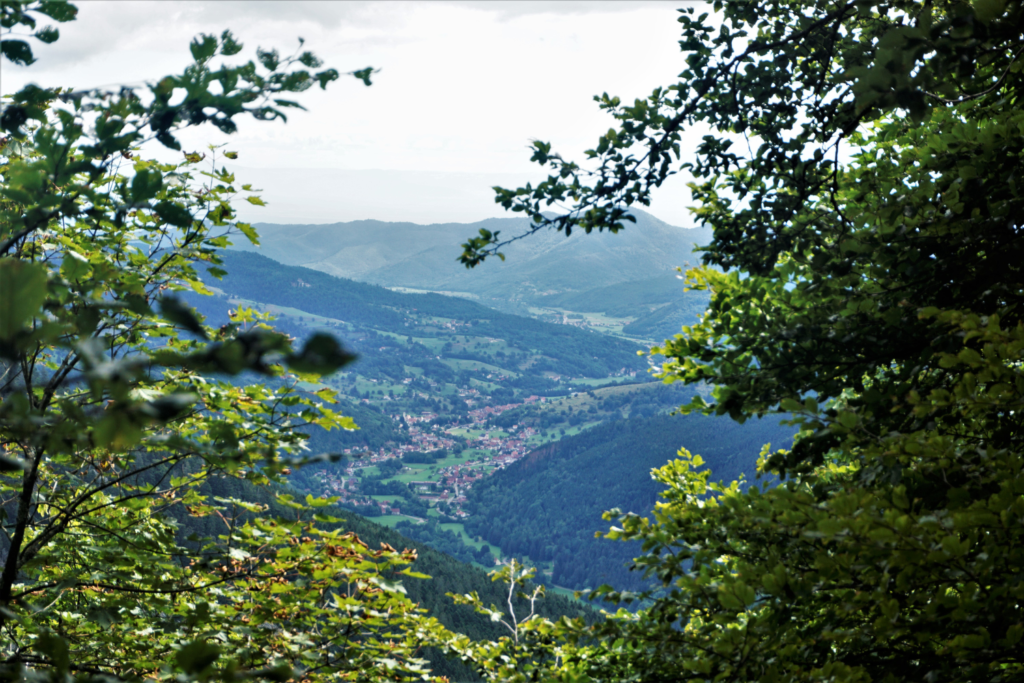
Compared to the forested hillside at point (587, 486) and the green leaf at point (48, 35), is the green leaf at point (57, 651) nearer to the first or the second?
the green leaf at point (48, 35)

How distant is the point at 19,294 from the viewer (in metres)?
0.98

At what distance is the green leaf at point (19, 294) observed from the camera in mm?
967

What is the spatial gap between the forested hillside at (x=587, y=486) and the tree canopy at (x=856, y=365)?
13565 cm

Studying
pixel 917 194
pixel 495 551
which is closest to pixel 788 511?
pixel 917 194

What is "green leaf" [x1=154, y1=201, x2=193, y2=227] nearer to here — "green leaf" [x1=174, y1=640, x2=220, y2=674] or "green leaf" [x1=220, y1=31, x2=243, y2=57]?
"green leaf" [x1=220, y1=31, x2=243, y2=57]

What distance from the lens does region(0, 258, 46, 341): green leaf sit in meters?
0.97

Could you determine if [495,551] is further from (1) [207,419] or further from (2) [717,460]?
(1) [207,419]

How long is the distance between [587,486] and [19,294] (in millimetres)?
177625

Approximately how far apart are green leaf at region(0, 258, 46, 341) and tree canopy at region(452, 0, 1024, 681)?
2464 mm

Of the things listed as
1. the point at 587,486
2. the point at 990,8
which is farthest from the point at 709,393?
the point at 587,486

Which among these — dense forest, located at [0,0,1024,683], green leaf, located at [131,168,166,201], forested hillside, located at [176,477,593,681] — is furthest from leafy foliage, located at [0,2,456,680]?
forested hillside, located at [176,477,593,681]

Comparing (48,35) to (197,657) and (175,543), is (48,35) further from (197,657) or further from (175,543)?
(175,543)

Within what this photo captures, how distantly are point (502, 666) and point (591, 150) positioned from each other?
5.70 metres

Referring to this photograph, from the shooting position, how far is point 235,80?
1.96 meters
